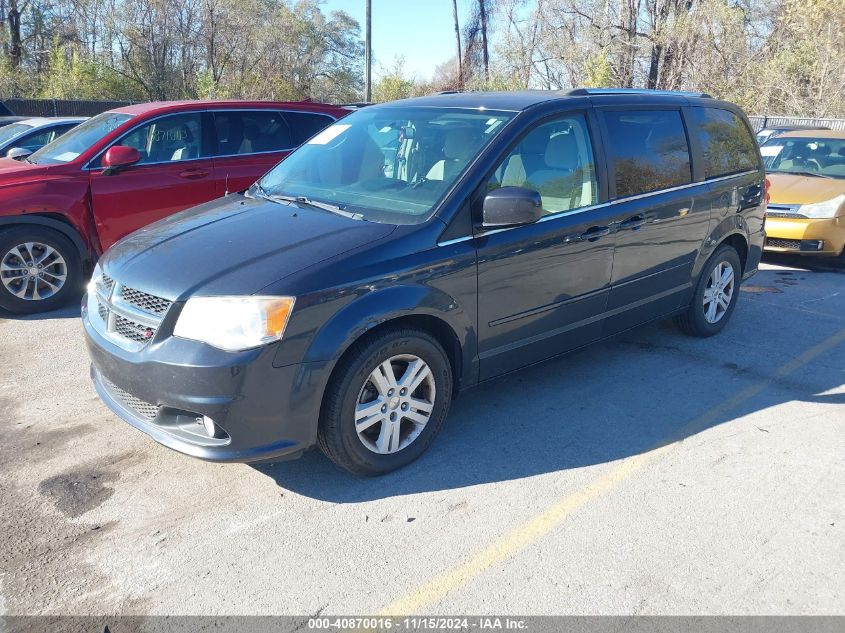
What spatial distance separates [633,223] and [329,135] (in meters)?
2.12

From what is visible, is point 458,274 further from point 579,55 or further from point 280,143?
point 579,55

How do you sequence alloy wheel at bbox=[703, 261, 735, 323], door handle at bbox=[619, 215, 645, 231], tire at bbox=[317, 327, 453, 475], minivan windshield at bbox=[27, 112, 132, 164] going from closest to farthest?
tire at bbox=[317, 327, 453, 475], door handle at bbox=[619, 215, 645, 231], alloy wheel at bbox=[703, 261, 735, 323], minivan windshield at bbox=[27, 112, 132, 164]

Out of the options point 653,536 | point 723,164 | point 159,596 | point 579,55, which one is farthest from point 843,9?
point 159,596

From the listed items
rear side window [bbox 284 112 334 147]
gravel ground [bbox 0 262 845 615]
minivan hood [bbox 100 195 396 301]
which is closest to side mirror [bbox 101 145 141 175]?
rear side window [bbox 284 112 334 147]

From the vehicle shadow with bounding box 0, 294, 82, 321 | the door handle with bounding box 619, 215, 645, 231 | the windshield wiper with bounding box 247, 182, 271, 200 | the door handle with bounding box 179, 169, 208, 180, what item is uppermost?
the door handle with bounding box 179, 169, 208, 180

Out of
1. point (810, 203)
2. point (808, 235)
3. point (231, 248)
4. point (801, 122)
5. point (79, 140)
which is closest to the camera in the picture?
point (231, 248)

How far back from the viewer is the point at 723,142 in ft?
18.3

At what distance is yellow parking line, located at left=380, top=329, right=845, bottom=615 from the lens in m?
2.75

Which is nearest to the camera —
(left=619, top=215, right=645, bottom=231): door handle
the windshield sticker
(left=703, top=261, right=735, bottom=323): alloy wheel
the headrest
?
the headrest

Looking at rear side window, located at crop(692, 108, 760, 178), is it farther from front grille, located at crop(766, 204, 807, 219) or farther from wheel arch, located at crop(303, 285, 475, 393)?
front grille, located at crop(766, 204, 807, 219)

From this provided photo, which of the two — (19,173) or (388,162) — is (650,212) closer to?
(388,162)

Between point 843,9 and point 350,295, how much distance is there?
23.8m

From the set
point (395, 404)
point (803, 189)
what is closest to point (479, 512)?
point (395, 404)

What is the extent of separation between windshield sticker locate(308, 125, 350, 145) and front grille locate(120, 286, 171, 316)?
6.12 ft
